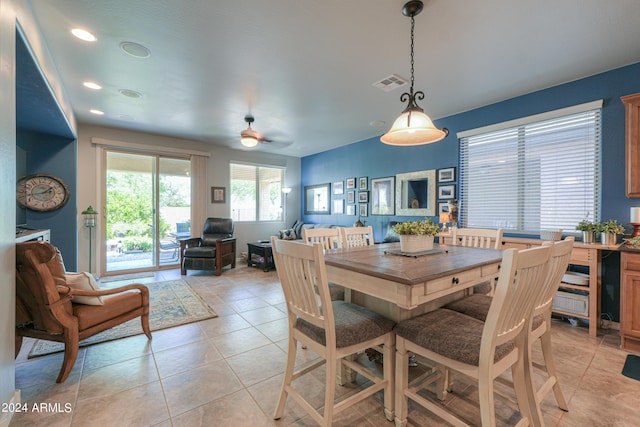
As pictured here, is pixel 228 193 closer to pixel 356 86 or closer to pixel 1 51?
pixel 356 86

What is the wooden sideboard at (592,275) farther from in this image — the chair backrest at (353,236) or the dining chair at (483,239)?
the chair backrest at (353,236)

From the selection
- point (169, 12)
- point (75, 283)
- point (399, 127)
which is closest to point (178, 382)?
point (75, 283)

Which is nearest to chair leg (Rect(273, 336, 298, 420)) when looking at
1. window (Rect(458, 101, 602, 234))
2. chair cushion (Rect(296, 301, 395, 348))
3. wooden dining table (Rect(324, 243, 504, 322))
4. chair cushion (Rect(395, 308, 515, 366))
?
chair cushion (Rect(296, 301, 395, 348))

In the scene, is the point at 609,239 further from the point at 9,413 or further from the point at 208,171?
the point at 208,171

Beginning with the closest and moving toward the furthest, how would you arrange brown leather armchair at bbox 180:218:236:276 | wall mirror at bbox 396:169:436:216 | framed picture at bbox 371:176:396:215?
wall mirror at bbox 396:169:436:216 → brown leather armchair at bbox 180:218:236:276 → framed picture at bbox 371:176:396:215

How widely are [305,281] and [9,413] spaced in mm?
1866

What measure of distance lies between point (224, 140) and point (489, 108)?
193 inches

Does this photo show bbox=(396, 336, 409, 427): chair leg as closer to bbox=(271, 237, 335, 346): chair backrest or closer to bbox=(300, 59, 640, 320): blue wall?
bbox=(271, 237, 335, 346): chair backrest

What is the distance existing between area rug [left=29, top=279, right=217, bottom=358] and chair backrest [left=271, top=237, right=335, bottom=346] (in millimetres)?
2031

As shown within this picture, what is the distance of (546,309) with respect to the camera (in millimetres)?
1562

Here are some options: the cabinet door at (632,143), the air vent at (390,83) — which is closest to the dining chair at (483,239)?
the cabinet door at (632,143)

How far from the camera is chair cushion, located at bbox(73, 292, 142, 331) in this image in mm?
2047

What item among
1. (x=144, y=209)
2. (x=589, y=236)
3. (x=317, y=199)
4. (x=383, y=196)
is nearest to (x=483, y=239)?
(x=589, y=236)

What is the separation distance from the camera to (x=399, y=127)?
2.00 metres
